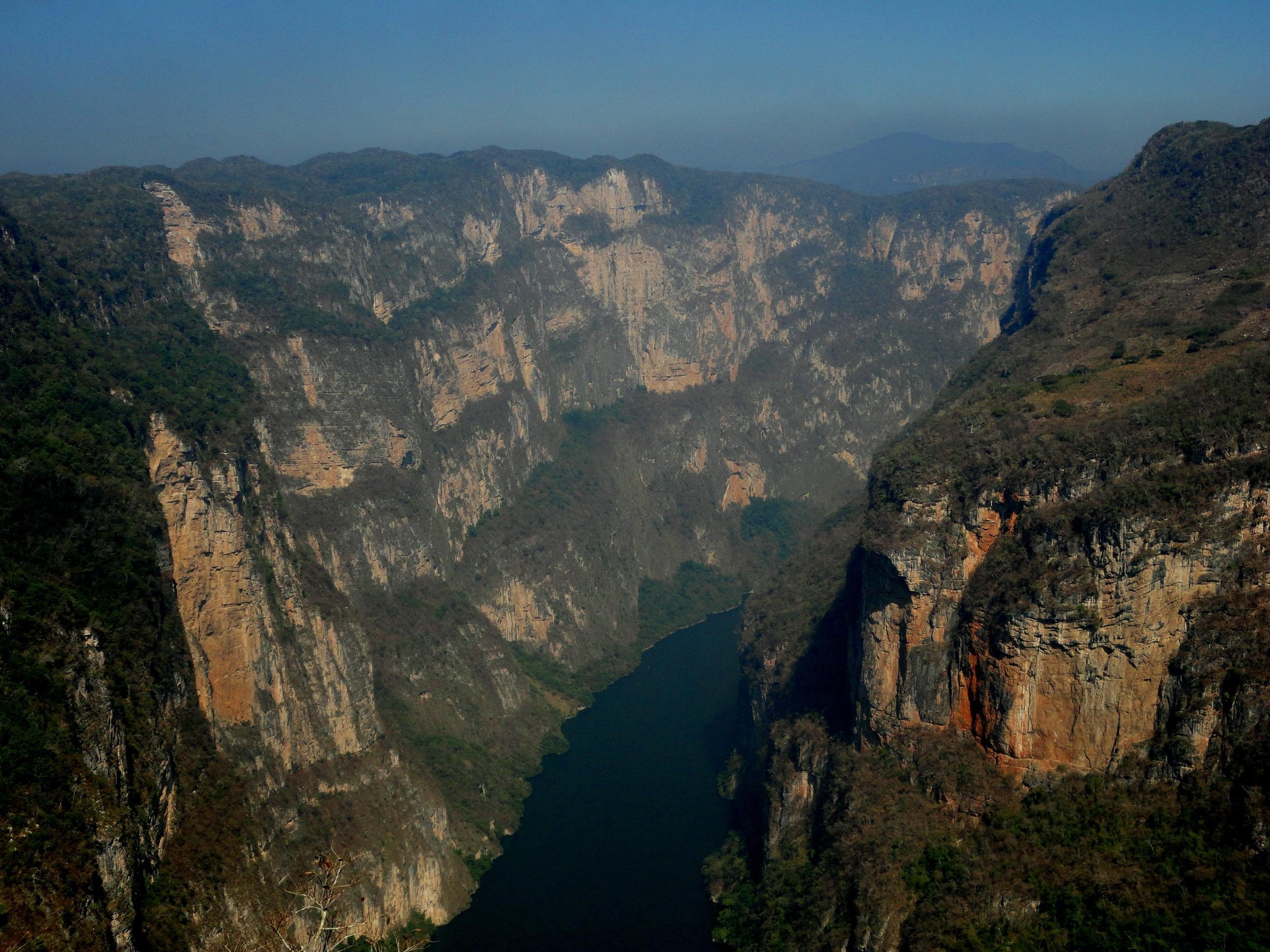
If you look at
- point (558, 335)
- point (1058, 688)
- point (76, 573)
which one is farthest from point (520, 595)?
point (1058, 688)

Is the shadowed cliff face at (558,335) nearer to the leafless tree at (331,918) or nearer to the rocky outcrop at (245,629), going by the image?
the rocky outcrop at (245,629)

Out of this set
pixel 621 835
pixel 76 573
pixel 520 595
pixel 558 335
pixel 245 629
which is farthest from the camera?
pixel 558 335

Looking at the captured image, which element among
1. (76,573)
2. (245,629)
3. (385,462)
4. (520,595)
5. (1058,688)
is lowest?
(520,595)

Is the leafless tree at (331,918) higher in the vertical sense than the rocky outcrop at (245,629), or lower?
lower

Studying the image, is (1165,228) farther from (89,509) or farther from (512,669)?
(89,509)

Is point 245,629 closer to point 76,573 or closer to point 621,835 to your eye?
point 76,573

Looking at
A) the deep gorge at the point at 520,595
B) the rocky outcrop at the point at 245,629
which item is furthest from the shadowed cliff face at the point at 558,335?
the rocky outcrop at the point at 245,629

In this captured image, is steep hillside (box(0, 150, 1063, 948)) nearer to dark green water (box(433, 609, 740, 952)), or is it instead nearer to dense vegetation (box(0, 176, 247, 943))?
dense vegetation (box(0, 176, 247, 943))

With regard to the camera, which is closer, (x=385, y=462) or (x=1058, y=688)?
(x=1058, y=688)
